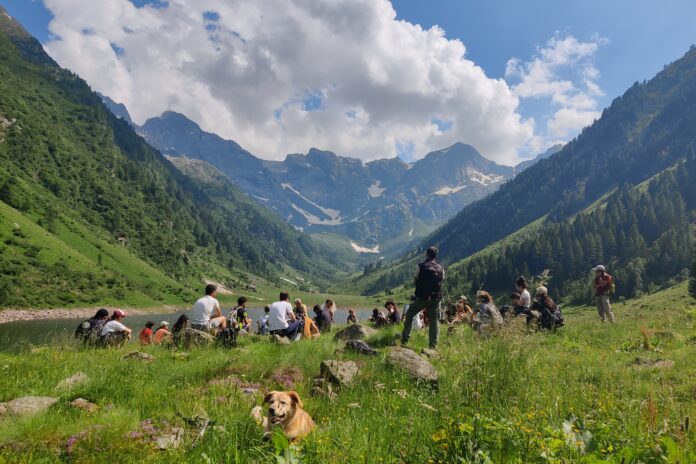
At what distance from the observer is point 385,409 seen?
19.5 ft

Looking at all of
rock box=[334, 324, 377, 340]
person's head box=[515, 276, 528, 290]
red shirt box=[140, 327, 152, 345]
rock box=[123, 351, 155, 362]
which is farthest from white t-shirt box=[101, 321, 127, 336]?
person's head box=[515, 276, 528, 290]

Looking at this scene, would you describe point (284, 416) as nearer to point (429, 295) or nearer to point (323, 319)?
point (429, 295)

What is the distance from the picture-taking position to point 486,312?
1638cm

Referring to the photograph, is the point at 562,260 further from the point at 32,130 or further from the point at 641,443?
the point at 32,130

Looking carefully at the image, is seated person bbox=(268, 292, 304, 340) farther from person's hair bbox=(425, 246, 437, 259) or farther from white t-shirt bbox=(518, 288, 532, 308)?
white t-shirt bbox=(518, 288, 532, 308)

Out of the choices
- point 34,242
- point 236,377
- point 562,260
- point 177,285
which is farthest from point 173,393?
point 177,285

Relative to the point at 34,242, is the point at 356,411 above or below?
above

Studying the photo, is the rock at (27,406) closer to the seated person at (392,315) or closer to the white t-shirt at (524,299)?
the seated person at (392,315)

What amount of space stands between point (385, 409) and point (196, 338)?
30.7 ft

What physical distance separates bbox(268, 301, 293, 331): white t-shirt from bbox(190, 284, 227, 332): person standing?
2.04m

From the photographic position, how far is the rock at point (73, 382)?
24.9 ft

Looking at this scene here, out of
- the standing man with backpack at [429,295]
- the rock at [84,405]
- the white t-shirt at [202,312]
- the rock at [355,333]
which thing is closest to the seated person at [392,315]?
the rock at [355,333]

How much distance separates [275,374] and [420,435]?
4.53 meters

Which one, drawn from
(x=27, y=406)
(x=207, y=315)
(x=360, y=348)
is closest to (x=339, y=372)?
(x=360, y=348)
